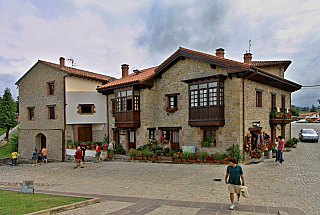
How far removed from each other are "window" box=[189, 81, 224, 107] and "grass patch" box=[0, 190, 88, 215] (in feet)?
33.1

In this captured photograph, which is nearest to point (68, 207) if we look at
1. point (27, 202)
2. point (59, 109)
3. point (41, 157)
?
point (27, 202)

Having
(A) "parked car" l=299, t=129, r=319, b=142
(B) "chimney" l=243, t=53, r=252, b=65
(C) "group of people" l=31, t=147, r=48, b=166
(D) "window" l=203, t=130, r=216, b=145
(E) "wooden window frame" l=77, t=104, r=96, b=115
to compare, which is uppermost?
(B) "chimney" l=243, t=53, r=252, b=65

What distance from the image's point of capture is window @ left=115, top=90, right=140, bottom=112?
62.3 ft

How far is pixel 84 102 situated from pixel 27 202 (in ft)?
52.4

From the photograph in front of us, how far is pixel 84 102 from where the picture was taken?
23.0 m

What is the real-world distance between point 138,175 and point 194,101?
6509 mm

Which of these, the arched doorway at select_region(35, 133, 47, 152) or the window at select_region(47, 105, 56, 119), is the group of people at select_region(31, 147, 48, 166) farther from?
the window at select_region(47, 105, 56, 119)

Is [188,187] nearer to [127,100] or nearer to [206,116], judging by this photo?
[206,116]

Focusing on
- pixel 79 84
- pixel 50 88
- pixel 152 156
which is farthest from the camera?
pixel 50 88

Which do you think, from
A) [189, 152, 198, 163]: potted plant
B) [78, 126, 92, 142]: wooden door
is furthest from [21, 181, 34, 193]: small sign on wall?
[78, 126, 92, 142]: wooden door

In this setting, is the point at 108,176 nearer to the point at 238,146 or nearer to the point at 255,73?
the point at 238,146

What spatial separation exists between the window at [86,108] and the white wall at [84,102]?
0.99ft

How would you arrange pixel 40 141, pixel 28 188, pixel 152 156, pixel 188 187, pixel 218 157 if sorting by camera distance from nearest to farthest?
pixel 28 188, pixel 188 187, pixel 218 157, pixel 152 156, pixel 40 141

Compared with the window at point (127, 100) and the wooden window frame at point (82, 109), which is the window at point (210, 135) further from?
the wooden window frame at point (82, 109)
